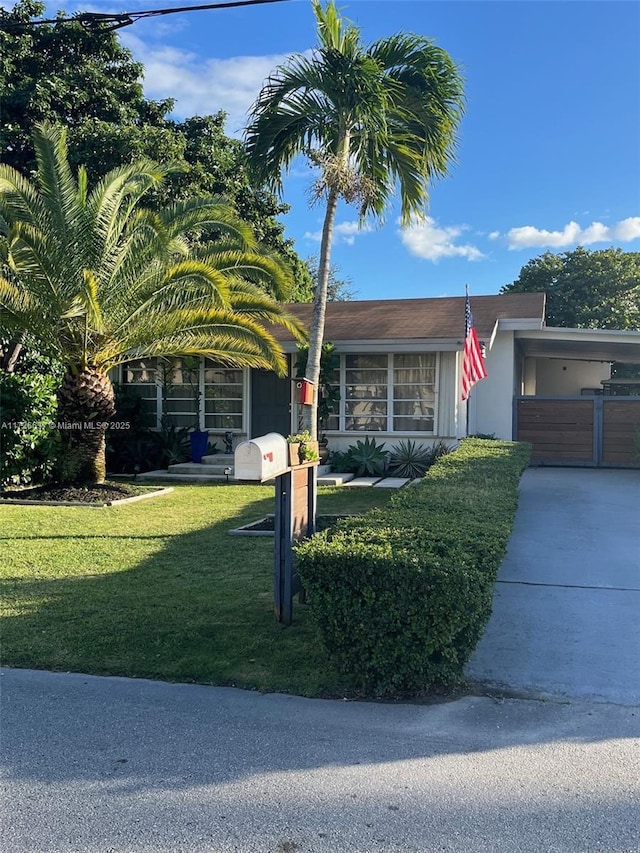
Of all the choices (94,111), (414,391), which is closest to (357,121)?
(414,391)

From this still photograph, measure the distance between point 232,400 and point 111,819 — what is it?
1317 centimetres

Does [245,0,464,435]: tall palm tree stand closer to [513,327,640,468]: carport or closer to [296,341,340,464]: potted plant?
[296,341,340,464]: potted plant

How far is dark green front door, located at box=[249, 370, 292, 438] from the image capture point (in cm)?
1548

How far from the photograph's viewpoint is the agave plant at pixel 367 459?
13633 millimetres

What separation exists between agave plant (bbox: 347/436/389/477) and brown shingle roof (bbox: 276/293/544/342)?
2.26 metres

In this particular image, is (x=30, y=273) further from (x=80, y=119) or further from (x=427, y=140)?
(x=80, y=119)

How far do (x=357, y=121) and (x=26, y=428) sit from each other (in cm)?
732

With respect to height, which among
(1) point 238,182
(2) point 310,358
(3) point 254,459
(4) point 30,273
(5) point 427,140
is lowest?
(3) point 254,459

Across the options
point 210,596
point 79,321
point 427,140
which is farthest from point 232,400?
point 210,596

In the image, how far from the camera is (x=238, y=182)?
2311 centimetres

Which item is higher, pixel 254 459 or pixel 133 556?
pixel 254 459

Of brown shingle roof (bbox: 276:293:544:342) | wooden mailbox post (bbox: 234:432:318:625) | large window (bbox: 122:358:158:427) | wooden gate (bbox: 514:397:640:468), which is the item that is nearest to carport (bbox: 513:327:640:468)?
wooden gate (bbox: 514:397:640:468)

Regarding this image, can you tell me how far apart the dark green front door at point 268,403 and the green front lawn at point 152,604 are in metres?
6.01

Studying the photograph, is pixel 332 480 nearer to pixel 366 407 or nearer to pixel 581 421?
pixel 366 407
